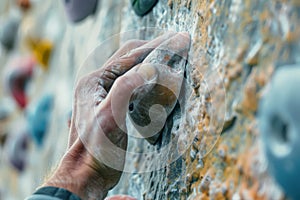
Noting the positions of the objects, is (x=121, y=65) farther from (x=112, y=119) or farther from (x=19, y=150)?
(x=19, y=150)

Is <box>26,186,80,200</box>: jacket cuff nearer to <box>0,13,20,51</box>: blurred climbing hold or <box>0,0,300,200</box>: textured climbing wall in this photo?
<box>0,0,300,200</box>: textured climbing wall

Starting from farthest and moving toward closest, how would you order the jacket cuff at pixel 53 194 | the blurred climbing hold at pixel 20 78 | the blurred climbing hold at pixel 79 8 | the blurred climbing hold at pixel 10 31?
the blurred climbing hold at pixel 10 31 < the blurred climbing hold at pixel 20 78 < the blurred climbing hold at pixel 79 8 < the jacket cuff at pixel 53 194

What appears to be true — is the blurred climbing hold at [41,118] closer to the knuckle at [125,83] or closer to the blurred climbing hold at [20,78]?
the blurred climbing hold at [20,78]

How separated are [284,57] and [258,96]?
0.14 feet

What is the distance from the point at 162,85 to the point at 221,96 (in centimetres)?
11

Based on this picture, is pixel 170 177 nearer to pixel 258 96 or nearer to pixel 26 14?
pixel 258 96

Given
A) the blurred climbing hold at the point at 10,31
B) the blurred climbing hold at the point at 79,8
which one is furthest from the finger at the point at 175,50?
the blurred climbing hold at the point at 10,31

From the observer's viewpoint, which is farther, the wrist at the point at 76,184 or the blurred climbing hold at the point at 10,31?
the blurred climbing hold at the point at 10,31

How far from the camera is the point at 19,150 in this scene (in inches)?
66.2

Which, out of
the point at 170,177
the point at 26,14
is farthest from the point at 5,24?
the point at 170,177

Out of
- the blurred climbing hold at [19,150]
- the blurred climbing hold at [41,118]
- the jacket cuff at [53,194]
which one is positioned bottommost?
the blurred climbing hold at [19,150]

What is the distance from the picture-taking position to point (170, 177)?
2.28 feet

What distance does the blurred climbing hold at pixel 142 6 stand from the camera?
0.85 m

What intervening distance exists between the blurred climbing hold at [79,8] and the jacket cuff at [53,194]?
0.59 m
